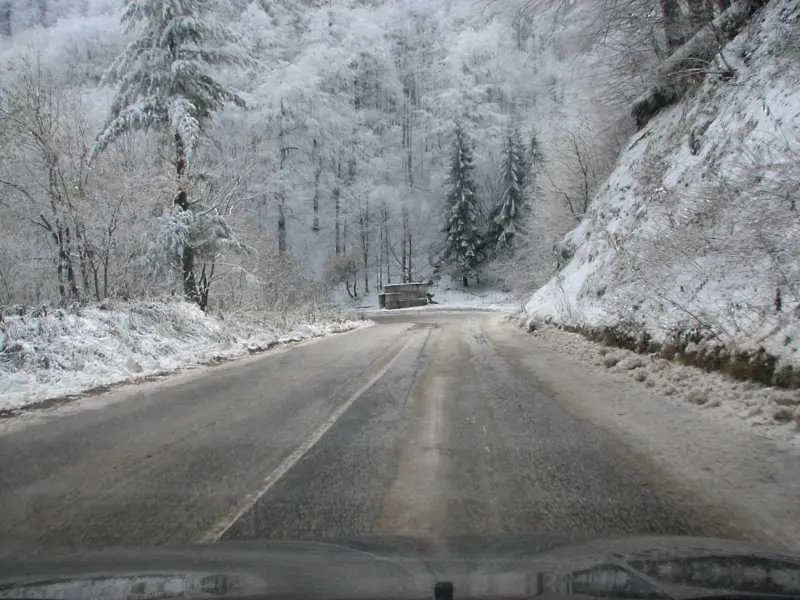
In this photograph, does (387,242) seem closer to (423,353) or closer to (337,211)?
(337,211)

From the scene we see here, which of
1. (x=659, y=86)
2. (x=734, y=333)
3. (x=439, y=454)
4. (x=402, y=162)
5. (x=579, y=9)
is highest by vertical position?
(x=402, y=162)

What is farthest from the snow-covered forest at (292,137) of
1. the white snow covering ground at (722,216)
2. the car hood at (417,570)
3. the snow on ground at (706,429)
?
the car hood at (417,570)

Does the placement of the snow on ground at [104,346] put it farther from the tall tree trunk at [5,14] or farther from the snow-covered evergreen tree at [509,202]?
the tall tree trunk at [5,14]

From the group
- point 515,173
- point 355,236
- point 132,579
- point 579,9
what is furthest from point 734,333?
point 355,236

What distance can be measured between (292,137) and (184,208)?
41616mm

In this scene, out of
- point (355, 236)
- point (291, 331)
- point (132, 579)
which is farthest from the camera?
point (355, 236)

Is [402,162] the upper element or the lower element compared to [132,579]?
upper

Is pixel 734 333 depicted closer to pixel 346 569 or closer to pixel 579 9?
pixel 346 569

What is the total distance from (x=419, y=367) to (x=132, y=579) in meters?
10.4

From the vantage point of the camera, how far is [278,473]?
221 inches

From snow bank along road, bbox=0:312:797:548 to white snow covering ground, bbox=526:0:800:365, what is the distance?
2359 millimetres

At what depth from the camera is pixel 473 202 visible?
64.1 m

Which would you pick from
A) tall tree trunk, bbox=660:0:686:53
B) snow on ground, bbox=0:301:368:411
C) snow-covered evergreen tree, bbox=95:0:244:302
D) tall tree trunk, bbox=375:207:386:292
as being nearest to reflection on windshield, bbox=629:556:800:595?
snow on ground, bbox=0:301:368:411

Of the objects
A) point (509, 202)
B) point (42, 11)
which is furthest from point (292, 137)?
point (42, 11)
